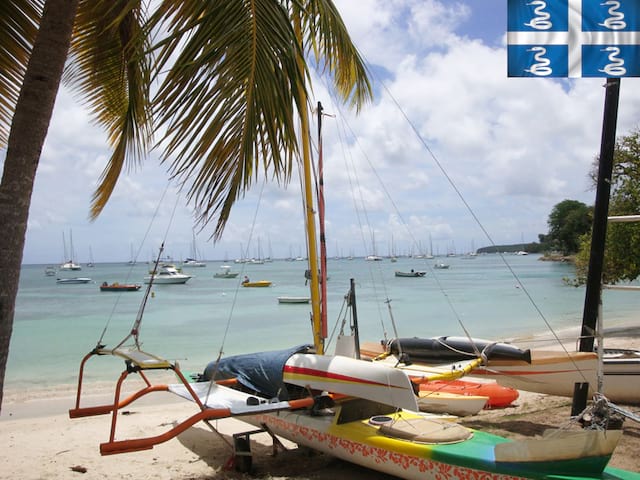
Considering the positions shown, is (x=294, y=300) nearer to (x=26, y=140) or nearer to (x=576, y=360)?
(x=576, y=360)

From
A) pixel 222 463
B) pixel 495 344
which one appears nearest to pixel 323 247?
pixel 495 344

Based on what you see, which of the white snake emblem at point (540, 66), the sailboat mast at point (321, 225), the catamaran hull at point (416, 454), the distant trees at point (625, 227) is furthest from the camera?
the distant trees at point (625, 227)

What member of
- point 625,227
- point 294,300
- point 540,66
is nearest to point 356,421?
point 540,66

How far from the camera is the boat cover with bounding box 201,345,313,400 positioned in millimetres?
7598

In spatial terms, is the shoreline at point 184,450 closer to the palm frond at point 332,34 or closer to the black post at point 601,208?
the black post at point 601,208

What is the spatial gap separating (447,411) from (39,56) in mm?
8086

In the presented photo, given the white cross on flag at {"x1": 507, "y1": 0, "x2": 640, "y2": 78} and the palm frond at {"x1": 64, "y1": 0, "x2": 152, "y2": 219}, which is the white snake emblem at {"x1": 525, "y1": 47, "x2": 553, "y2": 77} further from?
the palm frond at {"x1": 64, "y1": 0, "x2": 152, "y2": 219}

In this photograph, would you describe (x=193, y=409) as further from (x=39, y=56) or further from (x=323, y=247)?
(x=39, y=56)

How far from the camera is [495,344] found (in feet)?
29.9

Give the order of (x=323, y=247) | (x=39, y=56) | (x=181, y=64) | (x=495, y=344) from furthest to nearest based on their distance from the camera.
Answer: (x=323, y=247)
(x=495, y=344)
(x=39, y=56)
(x=181, y=64)

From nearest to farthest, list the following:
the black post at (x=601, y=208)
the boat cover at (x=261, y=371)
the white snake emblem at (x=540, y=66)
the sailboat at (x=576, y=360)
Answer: the white snake emblem at (x=540, y=66)
the black post at (x=601, y=208)
the sailboat at (x=576, y=360)
the boat cover at (x=261, y=371)

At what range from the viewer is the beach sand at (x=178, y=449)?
7.02 meters

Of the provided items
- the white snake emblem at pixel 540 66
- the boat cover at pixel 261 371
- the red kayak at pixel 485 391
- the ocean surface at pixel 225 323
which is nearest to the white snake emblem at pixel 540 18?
the white snake emblem at pixel 540 66

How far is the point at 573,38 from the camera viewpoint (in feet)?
17.3
